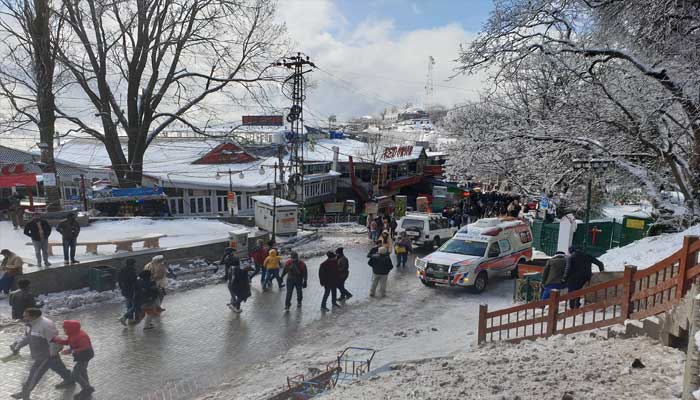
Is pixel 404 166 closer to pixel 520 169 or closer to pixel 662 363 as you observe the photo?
pixel 520 169

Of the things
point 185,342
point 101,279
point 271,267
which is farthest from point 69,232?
point 185,342

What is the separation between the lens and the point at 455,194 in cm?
4344

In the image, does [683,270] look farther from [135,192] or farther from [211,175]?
[211,175]

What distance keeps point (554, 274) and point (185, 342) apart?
7934 millimetres

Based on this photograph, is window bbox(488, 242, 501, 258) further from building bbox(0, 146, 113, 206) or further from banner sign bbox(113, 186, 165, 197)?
building bbox(0, 146, 113, 206)

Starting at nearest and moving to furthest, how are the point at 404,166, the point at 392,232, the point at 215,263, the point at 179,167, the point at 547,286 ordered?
the point at 547,286
the point at 215,263
the point at 392,232
the point at 179,167
the point at 404,166

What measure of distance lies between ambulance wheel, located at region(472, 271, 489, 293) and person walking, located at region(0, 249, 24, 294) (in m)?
11.9

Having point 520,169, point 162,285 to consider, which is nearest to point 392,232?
point 520,169

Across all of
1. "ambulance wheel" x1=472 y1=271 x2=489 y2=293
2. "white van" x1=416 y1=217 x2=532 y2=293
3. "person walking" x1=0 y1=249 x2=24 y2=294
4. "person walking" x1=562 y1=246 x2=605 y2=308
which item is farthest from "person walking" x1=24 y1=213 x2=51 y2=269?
"person walking" x1=562 y1=246 x2=605 y2=308

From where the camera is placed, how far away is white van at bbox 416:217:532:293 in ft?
45.7

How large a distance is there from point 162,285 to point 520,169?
41.0 feet

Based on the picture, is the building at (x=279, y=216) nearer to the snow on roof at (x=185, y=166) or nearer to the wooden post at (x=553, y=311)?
the snow on roof at (x=185, y=166)

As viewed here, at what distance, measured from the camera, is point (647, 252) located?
12039mm

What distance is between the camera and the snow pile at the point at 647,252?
36.5 feet
